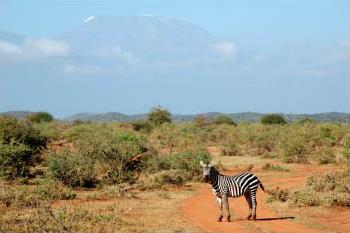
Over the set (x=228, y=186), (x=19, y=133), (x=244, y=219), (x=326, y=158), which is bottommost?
(x=244, y=219)

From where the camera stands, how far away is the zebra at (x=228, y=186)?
14109 millimetres

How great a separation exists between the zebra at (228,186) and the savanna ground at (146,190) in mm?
418

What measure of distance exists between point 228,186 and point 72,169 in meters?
7.30

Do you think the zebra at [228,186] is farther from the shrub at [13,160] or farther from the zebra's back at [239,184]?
the shrub at [13,160]

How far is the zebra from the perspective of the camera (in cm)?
1411

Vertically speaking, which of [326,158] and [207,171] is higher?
[207,171]

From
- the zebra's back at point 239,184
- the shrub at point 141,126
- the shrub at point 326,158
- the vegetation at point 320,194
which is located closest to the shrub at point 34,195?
the zebra's back at point 239,184

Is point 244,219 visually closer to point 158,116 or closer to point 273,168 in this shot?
point 273,168

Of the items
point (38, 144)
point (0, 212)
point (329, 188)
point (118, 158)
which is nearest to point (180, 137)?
point (38, 144)

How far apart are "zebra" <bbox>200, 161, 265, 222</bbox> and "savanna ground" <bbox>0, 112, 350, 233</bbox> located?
418mm

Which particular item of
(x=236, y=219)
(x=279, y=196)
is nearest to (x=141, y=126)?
(x=279, y=196)

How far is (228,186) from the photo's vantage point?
14250mm

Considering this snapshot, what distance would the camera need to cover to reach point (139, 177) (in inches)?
883

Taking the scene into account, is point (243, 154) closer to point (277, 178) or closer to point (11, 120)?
point (277, 178)
